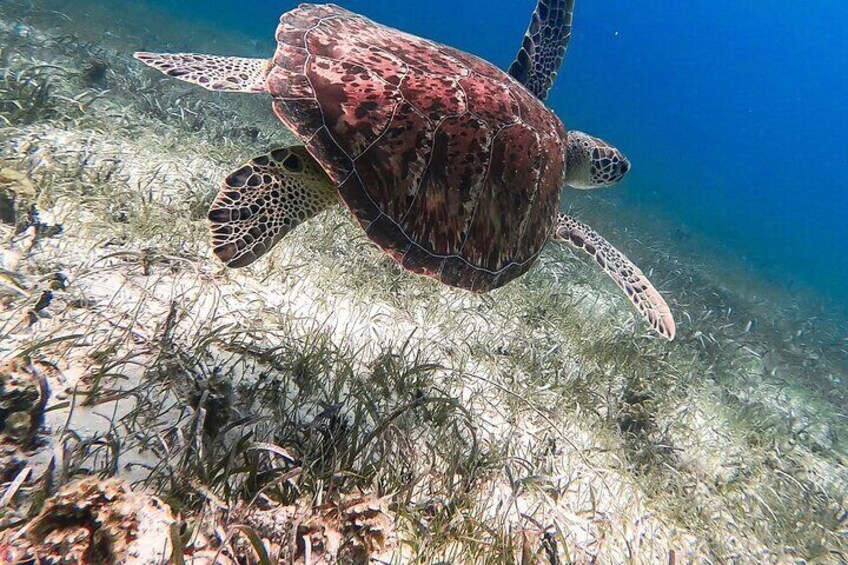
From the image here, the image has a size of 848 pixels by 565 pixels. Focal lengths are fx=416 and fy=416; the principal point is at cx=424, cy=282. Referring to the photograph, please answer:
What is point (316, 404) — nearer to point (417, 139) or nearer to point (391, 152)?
point (391, 152)

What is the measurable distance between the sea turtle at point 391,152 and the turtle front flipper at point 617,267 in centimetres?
127

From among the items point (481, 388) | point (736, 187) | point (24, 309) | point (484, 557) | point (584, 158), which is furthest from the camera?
point (736, 187)

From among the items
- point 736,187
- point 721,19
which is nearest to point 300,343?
point 736,187

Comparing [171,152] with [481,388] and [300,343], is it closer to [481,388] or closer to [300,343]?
[300,343]

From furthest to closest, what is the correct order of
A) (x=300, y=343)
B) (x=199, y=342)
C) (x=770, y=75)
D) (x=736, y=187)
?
(x=770, y=75) < (x=736, y=187) < (x=300, y=343) < (x=199, y=342)

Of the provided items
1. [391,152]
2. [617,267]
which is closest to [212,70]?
[391,152]

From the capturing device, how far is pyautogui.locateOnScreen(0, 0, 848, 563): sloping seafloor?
1646 mm

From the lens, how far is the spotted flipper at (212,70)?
9.32ft

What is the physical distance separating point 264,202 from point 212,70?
46.9 inches

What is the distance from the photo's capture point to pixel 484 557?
200 cm

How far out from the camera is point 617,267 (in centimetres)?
490

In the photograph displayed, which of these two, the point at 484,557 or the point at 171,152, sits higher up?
the point at 484,557

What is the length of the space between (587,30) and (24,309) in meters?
110

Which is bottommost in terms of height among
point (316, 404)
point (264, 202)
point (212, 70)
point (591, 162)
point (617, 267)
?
point (316, 404)
